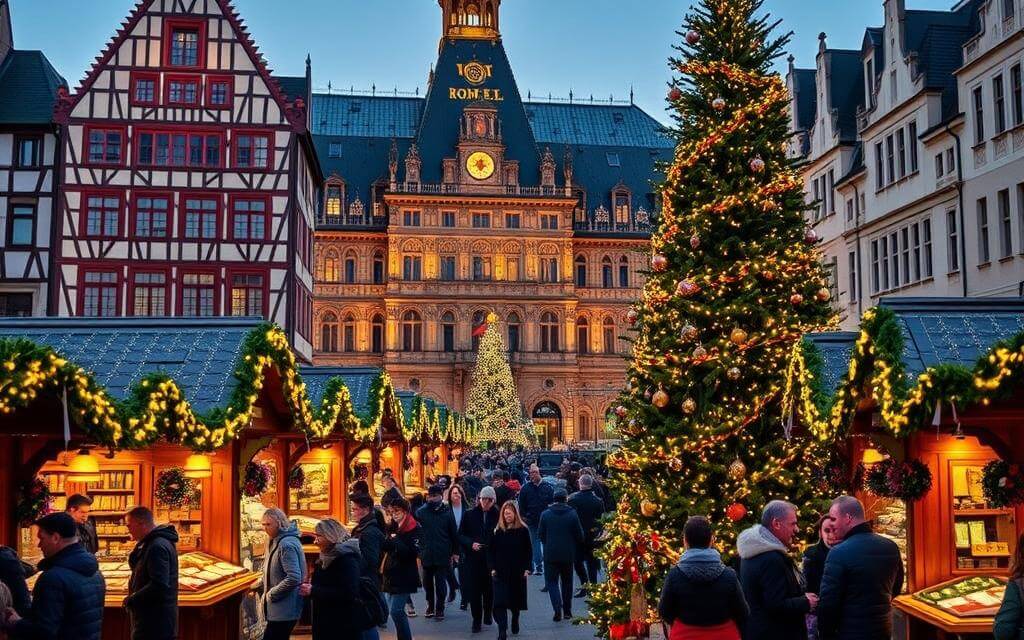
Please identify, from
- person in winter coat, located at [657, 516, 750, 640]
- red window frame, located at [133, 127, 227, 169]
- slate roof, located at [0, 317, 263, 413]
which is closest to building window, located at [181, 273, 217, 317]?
red window frame, located at [133, 127, 227, 169]

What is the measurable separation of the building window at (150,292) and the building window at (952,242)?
2469cm

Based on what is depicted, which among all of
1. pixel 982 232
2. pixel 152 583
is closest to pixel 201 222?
pixel 982 232

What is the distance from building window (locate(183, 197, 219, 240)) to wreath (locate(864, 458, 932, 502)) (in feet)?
108

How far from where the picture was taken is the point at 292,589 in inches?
357

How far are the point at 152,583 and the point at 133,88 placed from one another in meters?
34.8

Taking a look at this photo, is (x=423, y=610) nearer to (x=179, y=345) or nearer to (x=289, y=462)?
(x=289, y=462)

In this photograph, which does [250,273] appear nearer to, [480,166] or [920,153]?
[920,153]

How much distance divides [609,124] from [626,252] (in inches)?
471

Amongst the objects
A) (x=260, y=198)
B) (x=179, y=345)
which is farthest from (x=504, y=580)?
(x=260, y=198)

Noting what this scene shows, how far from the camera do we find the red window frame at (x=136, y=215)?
39406 mm

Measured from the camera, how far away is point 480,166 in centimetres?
6619

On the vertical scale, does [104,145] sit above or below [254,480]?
above

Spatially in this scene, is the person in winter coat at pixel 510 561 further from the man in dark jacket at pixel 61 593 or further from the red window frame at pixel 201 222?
the red window frame at pixel 201 222

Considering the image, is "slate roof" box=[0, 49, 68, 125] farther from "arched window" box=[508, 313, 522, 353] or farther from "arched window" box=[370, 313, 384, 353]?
"arched window" box=[508, 313, 522, 353]
